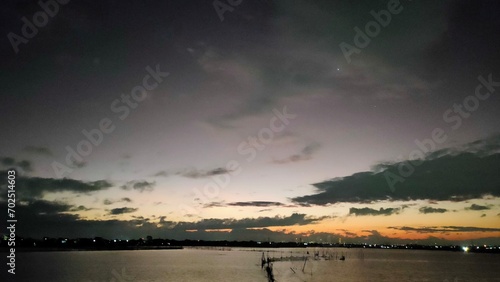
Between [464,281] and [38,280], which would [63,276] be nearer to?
[38,280]

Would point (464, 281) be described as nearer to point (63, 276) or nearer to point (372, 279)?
point (372, 279)

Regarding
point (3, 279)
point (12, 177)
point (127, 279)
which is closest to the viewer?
point (12, 177)

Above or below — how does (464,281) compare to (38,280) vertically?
below

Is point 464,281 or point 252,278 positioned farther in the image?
point 464,281

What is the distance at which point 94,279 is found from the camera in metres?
62.9

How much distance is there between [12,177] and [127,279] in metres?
40.4

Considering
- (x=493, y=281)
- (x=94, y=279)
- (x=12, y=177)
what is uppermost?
(x=12, y=177)

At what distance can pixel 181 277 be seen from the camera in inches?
2864

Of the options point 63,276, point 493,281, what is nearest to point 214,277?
point 63,276

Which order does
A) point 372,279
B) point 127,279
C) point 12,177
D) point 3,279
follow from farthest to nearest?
point 372,279 < point 127,279 < point 3,279 < point 12,177

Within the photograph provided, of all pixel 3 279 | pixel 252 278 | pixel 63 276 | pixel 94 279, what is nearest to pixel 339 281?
pixel 252 278

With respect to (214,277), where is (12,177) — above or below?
above

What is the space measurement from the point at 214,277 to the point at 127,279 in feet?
52.4

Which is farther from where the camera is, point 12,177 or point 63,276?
point 63,276
